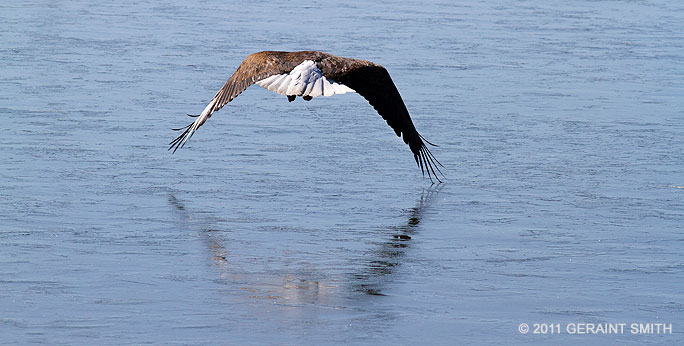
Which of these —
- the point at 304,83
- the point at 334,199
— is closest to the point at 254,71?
the point at 304,83

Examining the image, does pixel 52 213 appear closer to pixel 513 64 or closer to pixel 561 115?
pixel 561 115

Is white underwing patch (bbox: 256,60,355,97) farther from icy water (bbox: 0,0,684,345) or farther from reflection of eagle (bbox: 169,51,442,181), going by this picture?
icy water (bbox: 0,0,684,345)

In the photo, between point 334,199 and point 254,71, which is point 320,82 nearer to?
point 254,71

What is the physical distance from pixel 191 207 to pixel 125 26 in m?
8.43

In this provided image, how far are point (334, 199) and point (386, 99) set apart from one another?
44.1 inches

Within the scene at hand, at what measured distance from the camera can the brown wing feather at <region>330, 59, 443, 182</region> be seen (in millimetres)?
8516

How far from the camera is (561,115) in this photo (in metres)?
11.0

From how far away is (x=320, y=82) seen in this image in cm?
787

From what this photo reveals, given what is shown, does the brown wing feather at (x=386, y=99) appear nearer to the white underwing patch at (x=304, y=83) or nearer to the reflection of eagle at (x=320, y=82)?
the reflection of eagle at (x=320, y=82)

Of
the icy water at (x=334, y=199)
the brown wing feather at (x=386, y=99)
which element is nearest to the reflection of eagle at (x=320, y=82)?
Answer: the brown wing feather at (x=386, y=99)

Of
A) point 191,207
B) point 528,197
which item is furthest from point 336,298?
point 528,197

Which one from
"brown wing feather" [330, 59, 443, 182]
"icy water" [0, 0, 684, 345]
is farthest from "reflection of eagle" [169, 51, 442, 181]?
"icy water" [0, 0, 684, 345]

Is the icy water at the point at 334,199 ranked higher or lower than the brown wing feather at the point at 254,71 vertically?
lower

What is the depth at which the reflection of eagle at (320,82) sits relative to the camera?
787 cm
